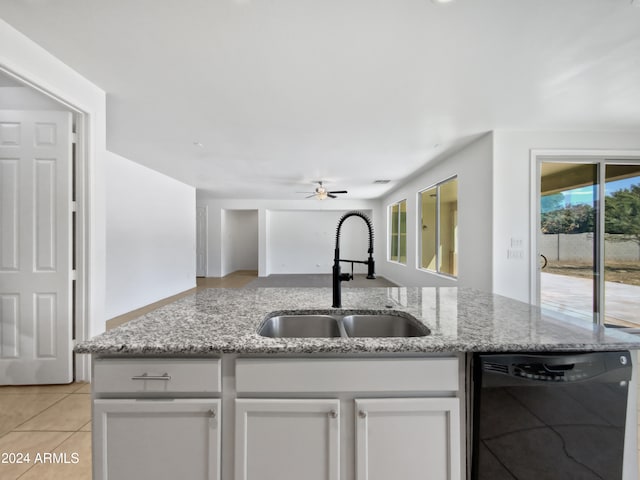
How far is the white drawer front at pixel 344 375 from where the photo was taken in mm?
983

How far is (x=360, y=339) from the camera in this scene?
1026 millimetres

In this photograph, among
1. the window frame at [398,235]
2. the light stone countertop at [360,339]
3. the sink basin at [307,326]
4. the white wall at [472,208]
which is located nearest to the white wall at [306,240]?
the window frame at [398,235]

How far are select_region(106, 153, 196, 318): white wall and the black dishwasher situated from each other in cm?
492

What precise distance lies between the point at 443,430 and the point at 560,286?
11.9ft

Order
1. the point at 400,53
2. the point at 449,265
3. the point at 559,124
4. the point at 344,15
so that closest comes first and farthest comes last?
the point at 344,15 < the point at 400,53 < the point at 559,124 < the point at 449,265

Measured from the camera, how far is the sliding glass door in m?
3.52

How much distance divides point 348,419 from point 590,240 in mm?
4187

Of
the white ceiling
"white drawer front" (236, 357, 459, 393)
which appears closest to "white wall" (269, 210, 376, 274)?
the white ceiling

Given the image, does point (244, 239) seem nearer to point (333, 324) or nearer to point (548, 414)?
point (333, 324)

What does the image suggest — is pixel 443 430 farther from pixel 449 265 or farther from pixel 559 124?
pixel 449 265

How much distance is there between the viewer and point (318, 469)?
0.96 meters

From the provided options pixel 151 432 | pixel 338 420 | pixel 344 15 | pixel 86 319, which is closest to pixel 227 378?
pixel 151 432

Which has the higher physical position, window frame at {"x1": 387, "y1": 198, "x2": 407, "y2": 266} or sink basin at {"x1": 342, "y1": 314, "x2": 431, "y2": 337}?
window frame at {"x1": 387, "y1": 198, "x2": 407, "y2": 266}

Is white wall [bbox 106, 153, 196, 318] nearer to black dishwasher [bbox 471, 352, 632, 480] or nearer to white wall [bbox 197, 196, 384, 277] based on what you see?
white wall [bbox 197, 196, 384, 277]
